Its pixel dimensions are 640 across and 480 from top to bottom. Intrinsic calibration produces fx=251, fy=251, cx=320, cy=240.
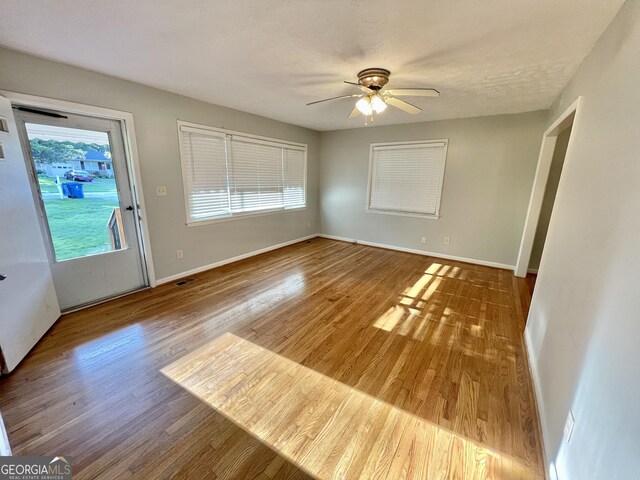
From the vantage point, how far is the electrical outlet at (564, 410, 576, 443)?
3.69 feet

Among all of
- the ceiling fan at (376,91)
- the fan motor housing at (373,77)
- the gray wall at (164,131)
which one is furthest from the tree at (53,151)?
the fan motor housing at (373,77)

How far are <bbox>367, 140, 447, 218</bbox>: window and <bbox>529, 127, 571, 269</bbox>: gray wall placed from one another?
1467mm

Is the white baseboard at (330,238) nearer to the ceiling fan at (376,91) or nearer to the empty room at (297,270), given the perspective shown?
the empty room at (297,270)

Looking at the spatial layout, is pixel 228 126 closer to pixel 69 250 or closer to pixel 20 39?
pixel 20 39

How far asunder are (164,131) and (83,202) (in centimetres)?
120

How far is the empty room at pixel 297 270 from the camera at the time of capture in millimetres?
1269

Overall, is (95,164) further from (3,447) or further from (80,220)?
(3,447)

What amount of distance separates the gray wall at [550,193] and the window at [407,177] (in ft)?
4.81

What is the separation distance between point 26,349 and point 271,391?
79.6 inches

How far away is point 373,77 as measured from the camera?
2.32 meters

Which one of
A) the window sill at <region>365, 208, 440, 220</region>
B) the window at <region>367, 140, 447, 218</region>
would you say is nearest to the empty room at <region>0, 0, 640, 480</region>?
the window at <region>367, 140, 447, 218</region>

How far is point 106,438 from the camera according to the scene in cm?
141

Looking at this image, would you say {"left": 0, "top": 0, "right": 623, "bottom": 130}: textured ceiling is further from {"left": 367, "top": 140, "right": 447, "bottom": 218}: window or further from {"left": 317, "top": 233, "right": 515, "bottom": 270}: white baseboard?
{"left": 317, "top": 233, "right": 515, "bottom": 270}: white baseboard

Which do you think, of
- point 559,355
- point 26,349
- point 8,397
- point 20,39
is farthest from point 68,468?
point 20,39
